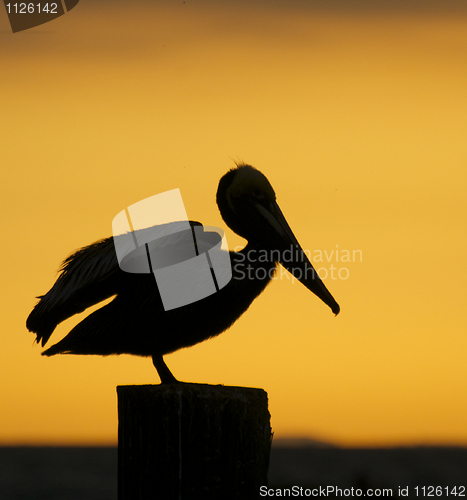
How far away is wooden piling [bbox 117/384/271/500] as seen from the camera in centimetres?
223

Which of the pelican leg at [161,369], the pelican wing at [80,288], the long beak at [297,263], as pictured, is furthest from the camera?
the long beak at [297,263]

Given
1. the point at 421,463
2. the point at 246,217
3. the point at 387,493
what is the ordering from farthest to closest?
the point at 421,463
the point at 387,493
the point at 246,217

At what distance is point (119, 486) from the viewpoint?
7.74 feet

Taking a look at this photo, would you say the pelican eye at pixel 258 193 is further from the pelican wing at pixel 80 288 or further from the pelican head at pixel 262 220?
the pelican wing at pixel 80 288

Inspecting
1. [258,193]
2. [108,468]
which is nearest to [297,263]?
[258,193]

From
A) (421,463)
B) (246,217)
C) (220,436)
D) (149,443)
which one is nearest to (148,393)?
(149,443)

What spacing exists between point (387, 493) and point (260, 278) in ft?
13.9

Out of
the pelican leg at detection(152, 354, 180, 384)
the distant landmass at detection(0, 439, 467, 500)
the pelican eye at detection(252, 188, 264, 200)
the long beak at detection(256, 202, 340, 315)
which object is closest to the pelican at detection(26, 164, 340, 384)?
the pelican leg at detection(152, 354, 180, 384)

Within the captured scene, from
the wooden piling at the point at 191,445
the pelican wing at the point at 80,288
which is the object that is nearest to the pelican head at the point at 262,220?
the pelican wing at the point at 80,288

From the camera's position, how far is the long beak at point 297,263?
4.00 metres

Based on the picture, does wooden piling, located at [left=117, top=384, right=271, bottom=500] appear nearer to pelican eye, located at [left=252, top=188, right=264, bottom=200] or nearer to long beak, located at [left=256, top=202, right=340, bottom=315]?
long beak, located at [left=256, top=202, right=340, bottom=315]

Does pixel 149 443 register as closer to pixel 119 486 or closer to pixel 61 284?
pixel 119 486

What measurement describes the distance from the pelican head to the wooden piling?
1789mm

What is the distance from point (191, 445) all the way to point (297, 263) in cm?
204
